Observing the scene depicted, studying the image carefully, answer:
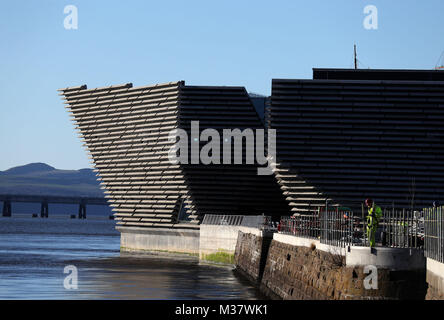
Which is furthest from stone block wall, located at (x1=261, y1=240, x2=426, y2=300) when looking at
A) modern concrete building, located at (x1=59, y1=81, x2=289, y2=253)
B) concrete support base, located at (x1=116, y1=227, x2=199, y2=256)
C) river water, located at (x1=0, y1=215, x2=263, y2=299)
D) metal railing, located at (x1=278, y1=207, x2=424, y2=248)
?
modern concrete building, located at (x1=59, y1=81, x2=289, y2=253)

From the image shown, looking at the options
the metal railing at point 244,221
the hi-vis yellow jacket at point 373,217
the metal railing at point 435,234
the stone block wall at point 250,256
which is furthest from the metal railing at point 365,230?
the metal railing at point 244,221

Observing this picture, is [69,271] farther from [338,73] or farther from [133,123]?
[338,73]

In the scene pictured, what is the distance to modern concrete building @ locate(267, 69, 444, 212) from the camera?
108m

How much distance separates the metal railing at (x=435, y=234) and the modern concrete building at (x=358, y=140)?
252 ft

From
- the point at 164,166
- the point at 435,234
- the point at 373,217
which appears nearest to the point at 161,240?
the point at 164,166

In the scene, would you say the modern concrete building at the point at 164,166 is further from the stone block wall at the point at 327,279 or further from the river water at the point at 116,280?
Answer: the stone block wall at the point at 327,279

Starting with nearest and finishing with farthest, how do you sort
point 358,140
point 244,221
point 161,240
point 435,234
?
1. point 435,234
2. point 244,221
3. point 358,140
4. point 161,240

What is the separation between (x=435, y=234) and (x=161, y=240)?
86310 millimetres

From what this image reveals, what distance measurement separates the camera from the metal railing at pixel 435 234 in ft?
94.1

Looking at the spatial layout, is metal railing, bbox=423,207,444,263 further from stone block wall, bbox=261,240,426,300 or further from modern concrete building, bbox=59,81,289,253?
modern concrete building, bbox=59,81,289,253

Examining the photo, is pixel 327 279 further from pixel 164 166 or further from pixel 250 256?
pixel 164 166

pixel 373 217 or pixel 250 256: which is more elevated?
pixel 373 217

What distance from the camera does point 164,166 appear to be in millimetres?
114188

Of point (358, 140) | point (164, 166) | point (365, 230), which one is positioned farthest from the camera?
point (164, 166)
